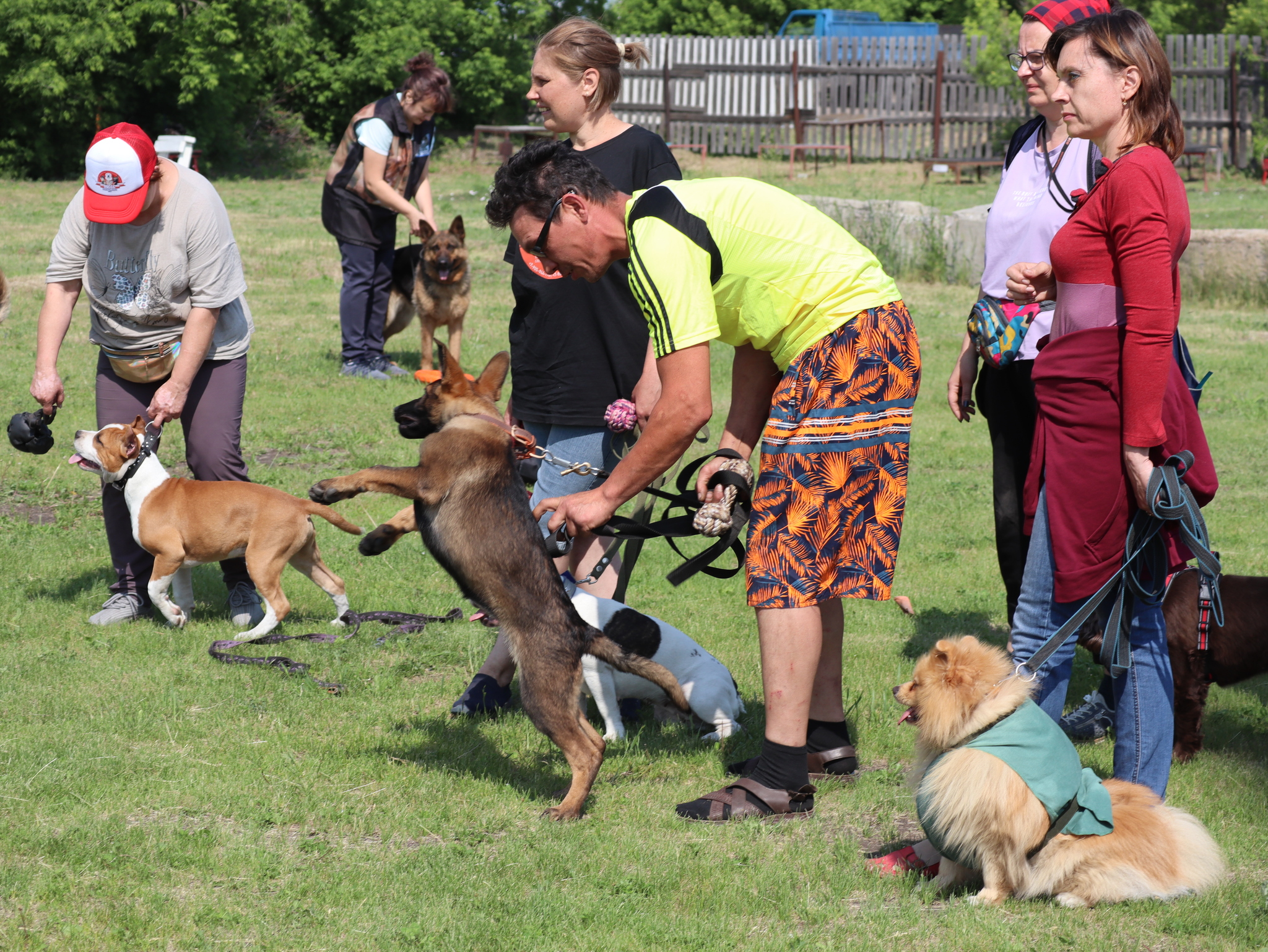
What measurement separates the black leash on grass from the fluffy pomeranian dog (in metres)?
2.65

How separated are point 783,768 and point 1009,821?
92cm

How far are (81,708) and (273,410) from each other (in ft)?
16.5

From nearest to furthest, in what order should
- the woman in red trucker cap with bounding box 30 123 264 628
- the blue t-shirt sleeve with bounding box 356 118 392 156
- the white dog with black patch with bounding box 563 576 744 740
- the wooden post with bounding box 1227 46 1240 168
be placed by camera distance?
the white dog with black patch with bounding box 563 576 744 740
the woman in red trucker cap with bounding box 30 123 264 628
the blue t-shirt sleeve with bounding box 356 118 392 156
the wooden post with bounding box 1227 46 1240 168

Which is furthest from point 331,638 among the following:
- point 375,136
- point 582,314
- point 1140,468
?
point 375,136

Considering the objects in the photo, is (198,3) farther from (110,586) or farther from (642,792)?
(642,792)

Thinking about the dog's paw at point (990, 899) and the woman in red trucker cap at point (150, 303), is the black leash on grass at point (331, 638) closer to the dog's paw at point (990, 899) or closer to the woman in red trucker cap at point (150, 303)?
the woman in red trucker cap at point (150, 303)

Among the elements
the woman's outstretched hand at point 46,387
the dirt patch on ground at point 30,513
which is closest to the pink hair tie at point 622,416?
the woman's outstretched hand at point 46,387

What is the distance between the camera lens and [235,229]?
1733cm

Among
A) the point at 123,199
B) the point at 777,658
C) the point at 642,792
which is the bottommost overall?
the point at 642,792

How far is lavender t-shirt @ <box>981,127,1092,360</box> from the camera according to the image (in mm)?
4266

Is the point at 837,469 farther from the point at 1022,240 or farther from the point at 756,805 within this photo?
the point at 1022,240

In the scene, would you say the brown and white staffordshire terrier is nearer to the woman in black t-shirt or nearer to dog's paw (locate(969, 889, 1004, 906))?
the woman in black t-shirt

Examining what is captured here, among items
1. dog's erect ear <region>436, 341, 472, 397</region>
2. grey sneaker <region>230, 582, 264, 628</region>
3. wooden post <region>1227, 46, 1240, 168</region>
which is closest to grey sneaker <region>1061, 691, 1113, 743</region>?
dog's erect ear <region>436, 341, 472, 397</region>

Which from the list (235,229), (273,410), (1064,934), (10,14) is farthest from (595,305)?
(10,14)
